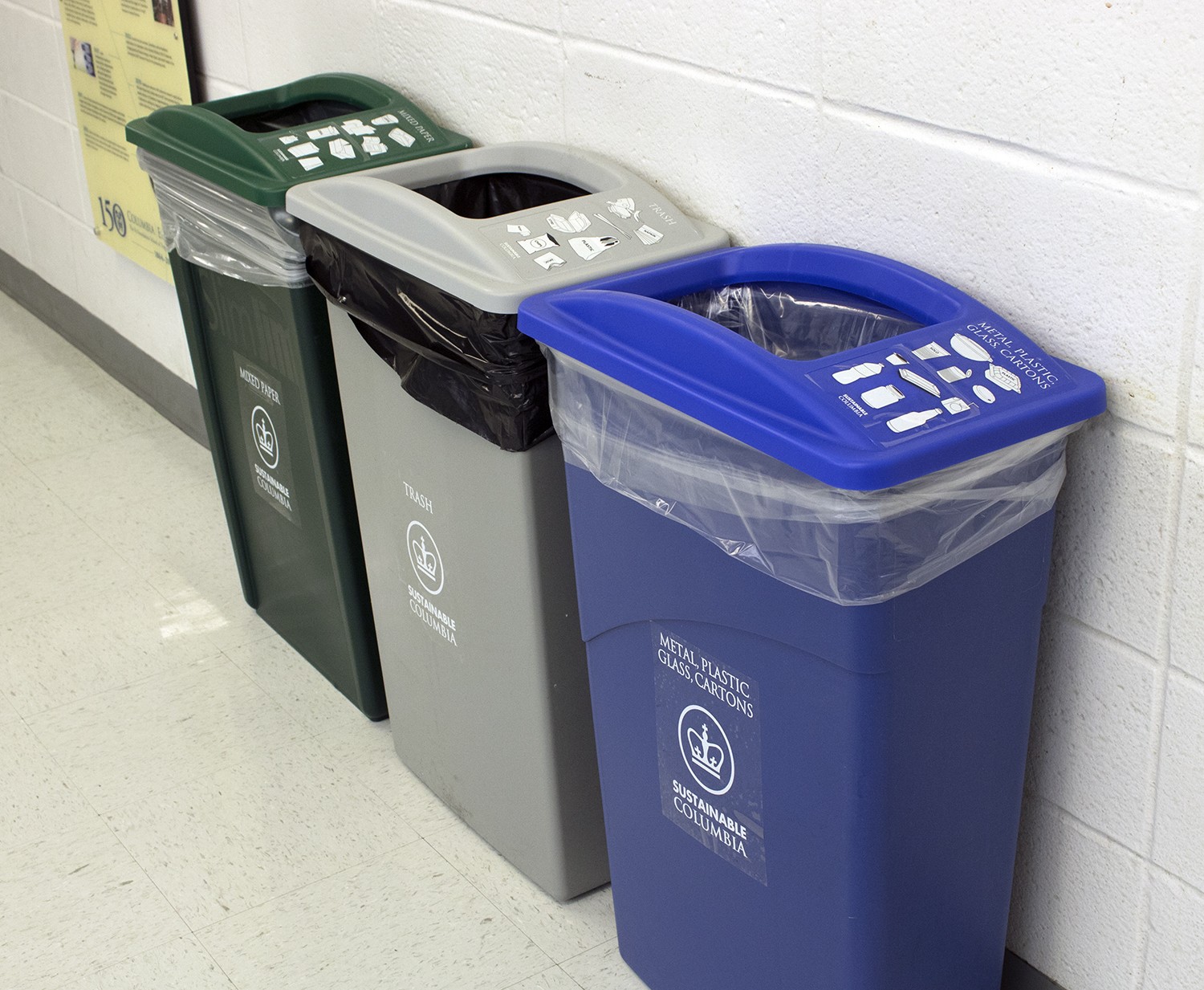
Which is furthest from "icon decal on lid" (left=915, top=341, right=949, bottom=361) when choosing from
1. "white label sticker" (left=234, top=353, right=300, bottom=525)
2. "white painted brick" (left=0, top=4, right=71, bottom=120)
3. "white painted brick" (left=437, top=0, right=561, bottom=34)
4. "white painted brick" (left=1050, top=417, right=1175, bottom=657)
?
"white painted brick" (left=0, top=4, right=71, bottom=120)

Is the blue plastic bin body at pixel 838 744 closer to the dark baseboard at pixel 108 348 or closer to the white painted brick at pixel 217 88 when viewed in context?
the white painted brick at pixel 217 88

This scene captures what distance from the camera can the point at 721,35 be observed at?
1.73 m

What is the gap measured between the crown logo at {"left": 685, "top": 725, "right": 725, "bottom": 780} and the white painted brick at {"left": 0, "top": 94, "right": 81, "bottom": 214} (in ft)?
9.66

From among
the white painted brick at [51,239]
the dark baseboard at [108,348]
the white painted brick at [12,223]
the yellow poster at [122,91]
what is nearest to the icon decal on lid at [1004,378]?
the yellow poster at [122,91]

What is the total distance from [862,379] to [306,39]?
172cm

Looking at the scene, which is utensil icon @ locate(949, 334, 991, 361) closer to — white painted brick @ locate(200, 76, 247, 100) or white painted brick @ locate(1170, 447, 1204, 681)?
white painted brick @ locate(1170, 447, 1204, 681)

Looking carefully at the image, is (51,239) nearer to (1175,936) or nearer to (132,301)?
(132,301)

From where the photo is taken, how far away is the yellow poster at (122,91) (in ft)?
9.98

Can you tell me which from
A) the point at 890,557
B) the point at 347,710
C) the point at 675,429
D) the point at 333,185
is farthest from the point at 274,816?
the point at 890,557

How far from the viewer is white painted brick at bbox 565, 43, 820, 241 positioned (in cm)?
170

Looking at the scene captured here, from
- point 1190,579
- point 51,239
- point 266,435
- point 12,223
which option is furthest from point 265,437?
point 12,223

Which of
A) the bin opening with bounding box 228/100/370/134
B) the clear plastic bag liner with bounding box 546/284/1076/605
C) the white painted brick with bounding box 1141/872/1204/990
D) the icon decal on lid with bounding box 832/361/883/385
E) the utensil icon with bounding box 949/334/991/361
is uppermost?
the bin opening with bounding box 228/100/370/134

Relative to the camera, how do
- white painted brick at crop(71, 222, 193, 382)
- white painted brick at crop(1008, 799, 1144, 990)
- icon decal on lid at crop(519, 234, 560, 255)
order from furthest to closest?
white painted brick at crop(71, 222, 193, 382) < icon decal on lid at crop(519, 234, 560, 255) < white painted brick at crop(1008, 799, 1144, 990)

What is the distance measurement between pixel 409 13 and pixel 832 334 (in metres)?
1.10
